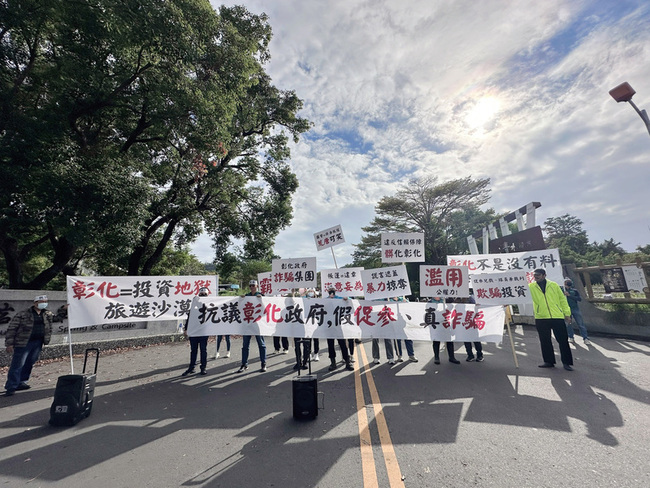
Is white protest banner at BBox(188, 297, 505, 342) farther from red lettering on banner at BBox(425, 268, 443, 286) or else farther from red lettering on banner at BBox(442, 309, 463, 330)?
red lettering on banner at BBox(425, 268, 443, 286)

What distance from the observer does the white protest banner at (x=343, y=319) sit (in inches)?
257

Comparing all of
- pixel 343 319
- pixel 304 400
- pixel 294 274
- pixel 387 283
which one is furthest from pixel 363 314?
pixel 304 400

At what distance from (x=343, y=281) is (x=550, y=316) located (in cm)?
596

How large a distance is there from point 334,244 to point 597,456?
7.63m

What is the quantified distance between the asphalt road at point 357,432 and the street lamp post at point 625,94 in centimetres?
564

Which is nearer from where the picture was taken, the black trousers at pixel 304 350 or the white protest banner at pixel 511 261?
the black trousers at pixel 304 350

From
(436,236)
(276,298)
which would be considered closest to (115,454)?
(276,298)

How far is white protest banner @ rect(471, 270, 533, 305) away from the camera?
679 centimetres

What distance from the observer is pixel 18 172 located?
8.46 m

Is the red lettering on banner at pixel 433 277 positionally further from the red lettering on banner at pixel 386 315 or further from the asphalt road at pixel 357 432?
the asphalt road at pixel 357 432

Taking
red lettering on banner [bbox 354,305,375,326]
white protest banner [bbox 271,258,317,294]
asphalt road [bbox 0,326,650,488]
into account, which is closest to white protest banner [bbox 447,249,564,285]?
asphalt road [bbox 0,326,650,488]

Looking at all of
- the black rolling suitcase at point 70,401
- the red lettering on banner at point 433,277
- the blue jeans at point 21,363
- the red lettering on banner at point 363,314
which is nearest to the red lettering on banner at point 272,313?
the red lettering on banner at point 363,314

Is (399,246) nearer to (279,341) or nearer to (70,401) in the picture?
(279,341)

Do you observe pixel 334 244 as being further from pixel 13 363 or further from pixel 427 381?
pixel 13 363
